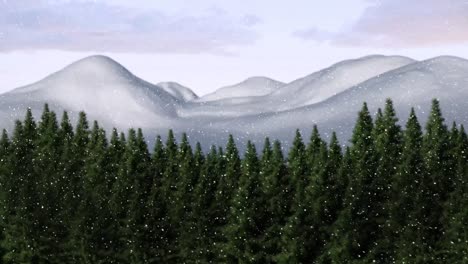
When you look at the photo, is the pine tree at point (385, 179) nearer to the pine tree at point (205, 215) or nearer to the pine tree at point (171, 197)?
the pine tree at point (205, 215)

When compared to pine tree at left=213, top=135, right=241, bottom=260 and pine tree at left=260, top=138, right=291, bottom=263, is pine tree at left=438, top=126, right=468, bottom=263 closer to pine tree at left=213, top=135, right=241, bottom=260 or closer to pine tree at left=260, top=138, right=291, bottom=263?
pine tree at left=260, top=138, right=291, bottom=263

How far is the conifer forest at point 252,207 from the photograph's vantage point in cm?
7256

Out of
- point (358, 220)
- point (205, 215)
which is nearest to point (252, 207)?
point (205, 215)

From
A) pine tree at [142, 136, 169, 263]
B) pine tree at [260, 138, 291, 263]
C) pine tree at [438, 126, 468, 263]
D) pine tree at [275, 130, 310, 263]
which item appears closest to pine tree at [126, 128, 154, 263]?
pine tree at [142, 136, 169, 263]

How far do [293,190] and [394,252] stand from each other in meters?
11.1

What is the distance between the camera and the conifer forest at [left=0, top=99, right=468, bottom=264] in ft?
238

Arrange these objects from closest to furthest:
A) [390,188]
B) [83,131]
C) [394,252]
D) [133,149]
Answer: [394,252]
[390,188]
[133,149]
[83,131]

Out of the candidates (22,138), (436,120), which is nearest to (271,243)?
(436,120)

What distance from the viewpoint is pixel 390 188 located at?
77.4 m

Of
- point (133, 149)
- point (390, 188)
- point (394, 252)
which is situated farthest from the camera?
point (133, 149)

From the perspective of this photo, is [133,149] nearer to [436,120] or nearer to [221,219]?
[221,219]

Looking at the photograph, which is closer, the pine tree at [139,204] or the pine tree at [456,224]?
the pine tree at [456,224]

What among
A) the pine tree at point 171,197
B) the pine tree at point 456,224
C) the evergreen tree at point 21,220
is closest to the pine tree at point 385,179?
the pine tree at point 456,224

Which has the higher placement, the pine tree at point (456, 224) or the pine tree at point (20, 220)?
the pine tree at point (20, 220)
